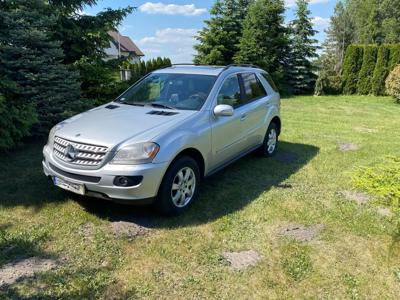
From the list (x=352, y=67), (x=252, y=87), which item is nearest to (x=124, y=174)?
(x=252, y=87)

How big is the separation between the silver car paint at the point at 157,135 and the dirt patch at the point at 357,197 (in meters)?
1.59

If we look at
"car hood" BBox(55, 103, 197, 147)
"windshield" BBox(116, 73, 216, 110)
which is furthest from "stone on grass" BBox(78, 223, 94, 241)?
"windshield" BBox(116, 73, 216, 110)

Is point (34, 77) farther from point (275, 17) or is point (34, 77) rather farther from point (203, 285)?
point (275, 17)

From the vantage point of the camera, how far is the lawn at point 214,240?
307 cm

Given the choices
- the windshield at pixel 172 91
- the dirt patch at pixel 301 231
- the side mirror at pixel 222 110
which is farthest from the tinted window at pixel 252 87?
the dirt patch at pixel 301 231

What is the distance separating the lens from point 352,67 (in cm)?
1864

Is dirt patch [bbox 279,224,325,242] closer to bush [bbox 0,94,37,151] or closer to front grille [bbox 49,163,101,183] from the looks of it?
front grille [bbox 49,163,101,183]

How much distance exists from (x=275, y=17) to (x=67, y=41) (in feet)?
39.9

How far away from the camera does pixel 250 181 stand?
5.49 metres

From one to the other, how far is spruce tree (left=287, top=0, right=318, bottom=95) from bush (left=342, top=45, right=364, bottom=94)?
1810 mm

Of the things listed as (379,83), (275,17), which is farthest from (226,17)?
(379,83)

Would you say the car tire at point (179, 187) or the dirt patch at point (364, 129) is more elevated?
the car tire at point (179, 187)

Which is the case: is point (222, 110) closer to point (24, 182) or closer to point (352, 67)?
point (24, 182)

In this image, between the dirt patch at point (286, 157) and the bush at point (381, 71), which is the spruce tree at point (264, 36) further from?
the dirt patch at point (286, 157)
